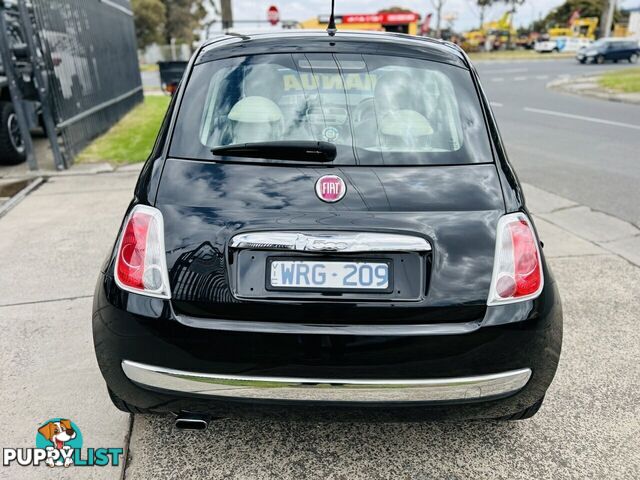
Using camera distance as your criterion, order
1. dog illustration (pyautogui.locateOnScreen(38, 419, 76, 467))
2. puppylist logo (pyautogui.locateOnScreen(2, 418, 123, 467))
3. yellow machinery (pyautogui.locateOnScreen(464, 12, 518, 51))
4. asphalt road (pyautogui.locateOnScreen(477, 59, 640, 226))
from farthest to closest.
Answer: yellow machinery (pyautogui.locateOnScreen(464, 12, 518, 51))
asphalt road (pyautogui.locateOnScreen(477, 59, 640, 226))
dog illustration (pyautogui.locateOnScreen(38, 419, 76, 467))
puppylist logo (pyautogui.locateOnScreen(2, 418, 123, 467))

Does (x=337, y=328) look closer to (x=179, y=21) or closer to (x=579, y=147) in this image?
(x=579, y=147)

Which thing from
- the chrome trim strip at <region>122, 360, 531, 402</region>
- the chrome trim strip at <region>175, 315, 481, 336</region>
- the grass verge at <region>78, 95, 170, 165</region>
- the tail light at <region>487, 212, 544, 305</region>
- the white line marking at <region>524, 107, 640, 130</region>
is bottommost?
the white line marking at <region>524, 107, 640, 130</region>

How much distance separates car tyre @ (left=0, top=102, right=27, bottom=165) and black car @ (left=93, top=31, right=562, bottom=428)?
6.86m

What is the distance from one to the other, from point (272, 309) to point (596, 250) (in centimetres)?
377

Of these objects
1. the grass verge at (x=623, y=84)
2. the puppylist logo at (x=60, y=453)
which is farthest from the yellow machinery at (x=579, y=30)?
the puppylist logo at (x=60, y=453)

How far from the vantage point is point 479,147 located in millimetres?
2119

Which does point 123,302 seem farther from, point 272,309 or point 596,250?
point 596,250

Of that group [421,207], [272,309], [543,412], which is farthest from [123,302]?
[543,412]

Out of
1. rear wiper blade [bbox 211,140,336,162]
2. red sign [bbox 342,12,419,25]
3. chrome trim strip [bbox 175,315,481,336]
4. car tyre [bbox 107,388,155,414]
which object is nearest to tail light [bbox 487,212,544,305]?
chrome trim strip [bbox 175,315,481,336]

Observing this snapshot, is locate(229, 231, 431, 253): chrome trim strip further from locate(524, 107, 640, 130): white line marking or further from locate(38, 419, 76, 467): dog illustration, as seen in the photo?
locate(524, 107, 640, 130): white line marking

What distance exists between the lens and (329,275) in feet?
5.90

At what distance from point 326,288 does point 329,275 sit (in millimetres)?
45

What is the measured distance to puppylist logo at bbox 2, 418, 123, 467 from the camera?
223 cm

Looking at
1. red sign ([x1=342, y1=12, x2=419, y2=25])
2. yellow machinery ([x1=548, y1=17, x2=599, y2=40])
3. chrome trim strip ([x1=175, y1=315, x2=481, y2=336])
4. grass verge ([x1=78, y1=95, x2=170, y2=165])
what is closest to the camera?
chrome trim strip ([x1=175, y1=315, x2=481, y2=336])
